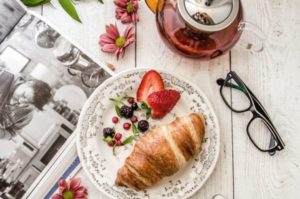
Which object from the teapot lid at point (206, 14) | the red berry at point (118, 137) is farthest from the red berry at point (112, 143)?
the teapot lid at point (206, 14)

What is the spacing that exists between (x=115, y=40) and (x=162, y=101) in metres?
0.14

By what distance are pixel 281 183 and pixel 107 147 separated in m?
0.31

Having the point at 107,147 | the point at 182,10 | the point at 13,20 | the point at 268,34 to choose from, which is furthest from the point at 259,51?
the point at 13,20

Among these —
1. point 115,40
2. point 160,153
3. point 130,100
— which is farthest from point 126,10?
point 160,153

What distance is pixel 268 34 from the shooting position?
978 mm

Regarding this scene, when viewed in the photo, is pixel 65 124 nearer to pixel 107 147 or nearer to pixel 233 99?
pixel 107 147

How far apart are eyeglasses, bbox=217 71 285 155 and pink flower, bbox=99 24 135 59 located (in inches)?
6.8

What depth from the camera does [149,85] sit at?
920mm

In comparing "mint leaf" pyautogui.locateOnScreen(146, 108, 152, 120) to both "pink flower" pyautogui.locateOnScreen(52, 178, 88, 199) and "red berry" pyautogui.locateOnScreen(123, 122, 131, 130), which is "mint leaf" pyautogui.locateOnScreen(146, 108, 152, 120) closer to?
"red berry" pyautogui.locateOnScreen(123, 122, 131, 130)

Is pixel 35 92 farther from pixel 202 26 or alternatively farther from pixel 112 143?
pixel 202 26

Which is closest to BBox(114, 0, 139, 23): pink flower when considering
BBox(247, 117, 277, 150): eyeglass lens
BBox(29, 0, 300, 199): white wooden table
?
BBox(29, 0, 300, 199): white wooden table

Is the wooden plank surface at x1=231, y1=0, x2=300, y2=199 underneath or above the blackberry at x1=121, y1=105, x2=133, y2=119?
above

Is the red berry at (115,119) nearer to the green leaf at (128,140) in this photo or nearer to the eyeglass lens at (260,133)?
the green leaf at (128,140)

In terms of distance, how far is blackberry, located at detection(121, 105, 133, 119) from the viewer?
3.01ft
